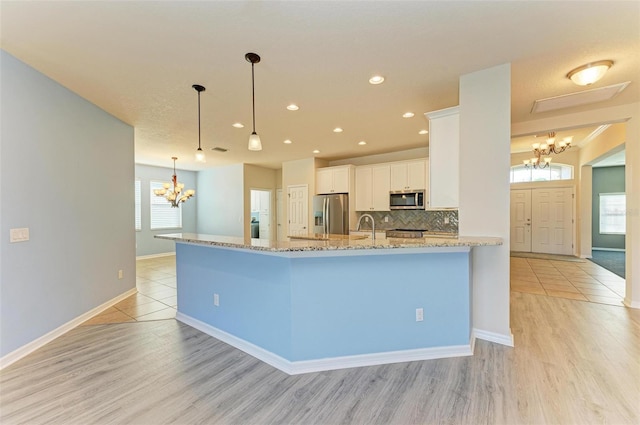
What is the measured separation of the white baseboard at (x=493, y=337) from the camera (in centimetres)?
257

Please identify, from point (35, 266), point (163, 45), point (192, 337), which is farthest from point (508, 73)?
point (35, 266)

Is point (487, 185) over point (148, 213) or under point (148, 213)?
over

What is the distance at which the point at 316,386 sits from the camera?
1.99 metres

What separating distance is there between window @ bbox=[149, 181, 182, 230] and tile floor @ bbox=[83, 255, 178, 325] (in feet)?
7.50

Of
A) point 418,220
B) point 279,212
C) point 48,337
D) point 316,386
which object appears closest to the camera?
point 316,386

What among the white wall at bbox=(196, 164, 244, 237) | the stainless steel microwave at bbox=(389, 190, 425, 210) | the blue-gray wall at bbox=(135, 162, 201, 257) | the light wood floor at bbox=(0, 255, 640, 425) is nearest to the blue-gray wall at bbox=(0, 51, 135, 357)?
the light wood floor at bbox=(0, 255, 640, 425)

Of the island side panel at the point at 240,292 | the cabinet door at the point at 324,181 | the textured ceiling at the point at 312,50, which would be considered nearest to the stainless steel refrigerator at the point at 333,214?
the cabinet door at the point at 324,181

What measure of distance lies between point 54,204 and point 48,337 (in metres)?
1.35

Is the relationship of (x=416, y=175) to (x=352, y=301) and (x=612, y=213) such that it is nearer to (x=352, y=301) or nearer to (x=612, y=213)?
(x=352, y=301)

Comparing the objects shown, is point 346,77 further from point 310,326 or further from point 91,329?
point 91,329

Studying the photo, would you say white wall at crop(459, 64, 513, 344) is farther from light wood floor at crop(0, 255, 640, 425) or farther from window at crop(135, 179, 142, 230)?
window at crop(135, 179, 142, 230)

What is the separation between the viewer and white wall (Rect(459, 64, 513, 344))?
8.40 feet

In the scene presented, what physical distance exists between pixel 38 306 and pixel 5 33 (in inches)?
93.3

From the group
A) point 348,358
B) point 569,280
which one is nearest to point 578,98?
point 569,280
